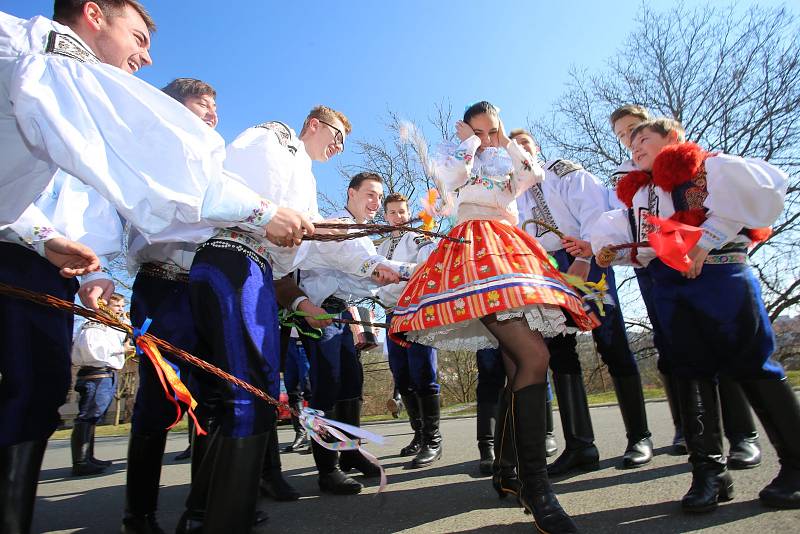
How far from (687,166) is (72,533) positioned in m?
3.48

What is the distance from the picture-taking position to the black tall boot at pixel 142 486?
8.14 feet

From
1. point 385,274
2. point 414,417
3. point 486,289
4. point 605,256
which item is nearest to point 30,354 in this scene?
point 486,289

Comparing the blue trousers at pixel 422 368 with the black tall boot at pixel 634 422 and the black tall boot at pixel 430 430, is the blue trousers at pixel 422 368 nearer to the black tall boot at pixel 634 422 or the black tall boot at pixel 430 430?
the black tall boot at pixel 430 430

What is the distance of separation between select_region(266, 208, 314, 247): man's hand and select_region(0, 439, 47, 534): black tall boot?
1070mm

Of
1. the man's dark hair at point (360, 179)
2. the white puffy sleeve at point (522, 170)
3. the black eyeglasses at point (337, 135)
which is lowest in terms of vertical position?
the white puffy sleeve at point (522, 170)

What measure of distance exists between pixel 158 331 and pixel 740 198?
2.64 metres

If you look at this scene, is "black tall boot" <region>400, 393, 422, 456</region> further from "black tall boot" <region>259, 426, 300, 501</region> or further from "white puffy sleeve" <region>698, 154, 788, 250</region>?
"white puffy sleeve" <region>698, 154, 788, 250</region>

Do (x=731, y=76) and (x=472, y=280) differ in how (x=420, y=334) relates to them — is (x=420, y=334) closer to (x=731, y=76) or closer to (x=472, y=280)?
(x=472, y=280)

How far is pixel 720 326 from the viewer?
245 cm

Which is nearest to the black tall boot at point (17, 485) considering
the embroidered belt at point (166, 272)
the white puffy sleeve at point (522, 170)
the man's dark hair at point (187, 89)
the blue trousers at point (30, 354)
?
the blue trousers at point (30, 354)

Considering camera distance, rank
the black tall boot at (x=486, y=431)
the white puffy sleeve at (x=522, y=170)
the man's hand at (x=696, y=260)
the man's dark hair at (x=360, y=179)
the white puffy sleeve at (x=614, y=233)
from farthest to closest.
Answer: the man's dark hair at (x=360, y=179) → the black tall boot at (x=486, y=431) → the white puffy sleeve at (x=614, y=233) → the white puffy sleeve at (x=522, y=170) → the man's hand at (x=696, y=260)

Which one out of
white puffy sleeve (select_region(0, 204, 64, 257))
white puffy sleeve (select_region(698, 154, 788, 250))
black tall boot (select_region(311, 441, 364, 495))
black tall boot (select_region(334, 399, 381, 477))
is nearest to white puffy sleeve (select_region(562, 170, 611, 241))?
white puffy sleeve (select_region(698, 154, 788, 250))

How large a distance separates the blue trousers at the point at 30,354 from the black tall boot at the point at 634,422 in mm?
2925

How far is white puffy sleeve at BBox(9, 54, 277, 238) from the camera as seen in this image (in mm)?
1601
